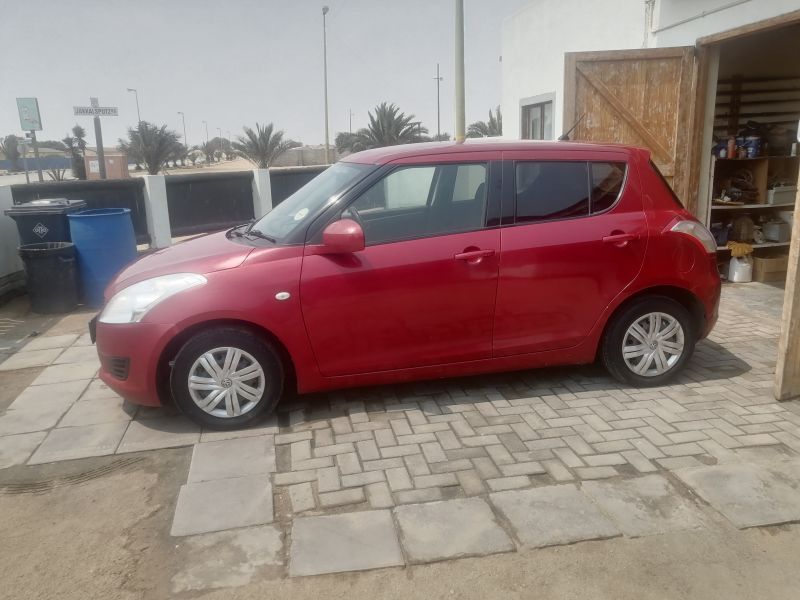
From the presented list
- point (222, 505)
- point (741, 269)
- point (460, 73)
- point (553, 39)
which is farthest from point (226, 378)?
point (553, 39)

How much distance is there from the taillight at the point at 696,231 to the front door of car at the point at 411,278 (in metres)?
1.33

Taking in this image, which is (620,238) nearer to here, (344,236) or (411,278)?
(411,278)

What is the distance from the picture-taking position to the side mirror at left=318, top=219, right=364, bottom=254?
12.6 ft

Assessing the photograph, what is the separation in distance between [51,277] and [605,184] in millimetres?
6000

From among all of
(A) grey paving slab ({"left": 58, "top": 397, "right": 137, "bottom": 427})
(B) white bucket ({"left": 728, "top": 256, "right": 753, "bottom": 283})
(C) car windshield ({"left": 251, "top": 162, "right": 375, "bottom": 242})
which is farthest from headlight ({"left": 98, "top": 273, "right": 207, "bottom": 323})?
(B) white bucket ({"left": 728, "top": 256, "right": 753, "bottom": 283})

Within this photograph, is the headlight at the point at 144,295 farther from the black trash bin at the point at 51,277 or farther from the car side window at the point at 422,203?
the black trash bin at the point at 51,277

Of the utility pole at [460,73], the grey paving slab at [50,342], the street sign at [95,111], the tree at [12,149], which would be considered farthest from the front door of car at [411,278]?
the tree at [12,149]

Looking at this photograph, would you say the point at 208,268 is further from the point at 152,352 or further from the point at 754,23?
the point at 754,23

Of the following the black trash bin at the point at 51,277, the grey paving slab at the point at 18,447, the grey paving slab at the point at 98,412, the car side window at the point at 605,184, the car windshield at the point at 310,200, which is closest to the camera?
the grey paving slab at the point at 18,447

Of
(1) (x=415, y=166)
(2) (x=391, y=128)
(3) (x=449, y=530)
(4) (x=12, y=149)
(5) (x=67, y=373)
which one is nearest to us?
(3) (x=449, y=530)

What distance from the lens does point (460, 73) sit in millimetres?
10195

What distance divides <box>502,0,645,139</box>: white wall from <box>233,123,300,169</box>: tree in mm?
21132

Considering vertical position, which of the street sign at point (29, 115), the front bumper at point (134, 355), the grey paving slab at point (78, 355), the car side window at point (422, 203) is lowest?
the grey paving slab at point (78, 355)

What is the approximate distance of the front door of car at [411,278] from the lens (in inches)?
157
